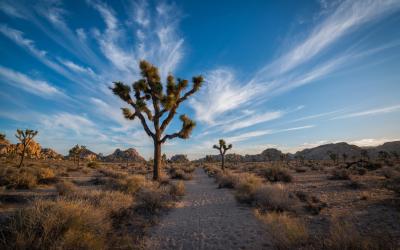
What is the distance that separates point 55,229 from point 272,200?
5.89 m

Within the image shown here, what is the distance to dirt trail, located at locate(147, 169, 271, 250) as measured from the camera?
4277 millimetres

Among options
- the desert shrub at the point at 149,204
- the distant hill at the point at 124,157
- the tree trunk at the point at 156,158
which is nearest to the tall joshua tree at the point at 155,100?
the tree trunk at the point at 156,158

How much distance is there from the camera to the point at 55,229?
11.3ft

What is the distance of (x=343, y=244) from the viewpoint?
298 cm

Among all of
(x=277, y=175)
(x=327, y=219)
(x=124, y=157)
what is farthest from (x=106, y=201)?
(x=124, y=157)

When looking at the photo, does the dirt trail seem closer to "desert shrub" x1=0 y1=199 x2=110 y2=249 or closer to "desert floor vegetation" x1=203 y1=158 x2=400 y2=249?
"desert floor vegetation" x1=203 y1=158 x2=400 y2=249

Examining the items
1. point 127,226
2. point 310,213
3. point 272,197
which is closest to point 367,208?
point 310,213

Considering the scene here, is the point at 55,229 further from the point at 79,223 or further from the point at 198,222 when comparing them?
the point at 198,222

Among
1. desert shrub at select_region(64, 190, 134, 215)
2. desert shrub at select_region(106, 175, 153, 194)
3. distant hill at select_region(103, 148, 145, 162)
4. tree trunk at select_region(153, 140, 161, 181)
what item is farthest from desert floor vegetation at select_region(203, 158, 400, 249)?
distant hill at select_region(103, 148, 145, 162)

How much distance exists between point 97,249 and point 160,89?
11.9 metres

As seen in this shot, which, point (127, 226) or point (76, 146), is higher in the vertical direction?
point (76, 146)

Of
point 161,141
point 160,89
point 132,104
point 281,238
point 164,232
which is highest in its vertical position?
point 160,89

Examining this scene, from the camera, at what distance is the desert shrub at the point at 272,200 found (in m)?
6.36

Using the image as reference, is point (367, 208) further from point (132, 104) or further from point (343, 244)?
point (132, 104)
